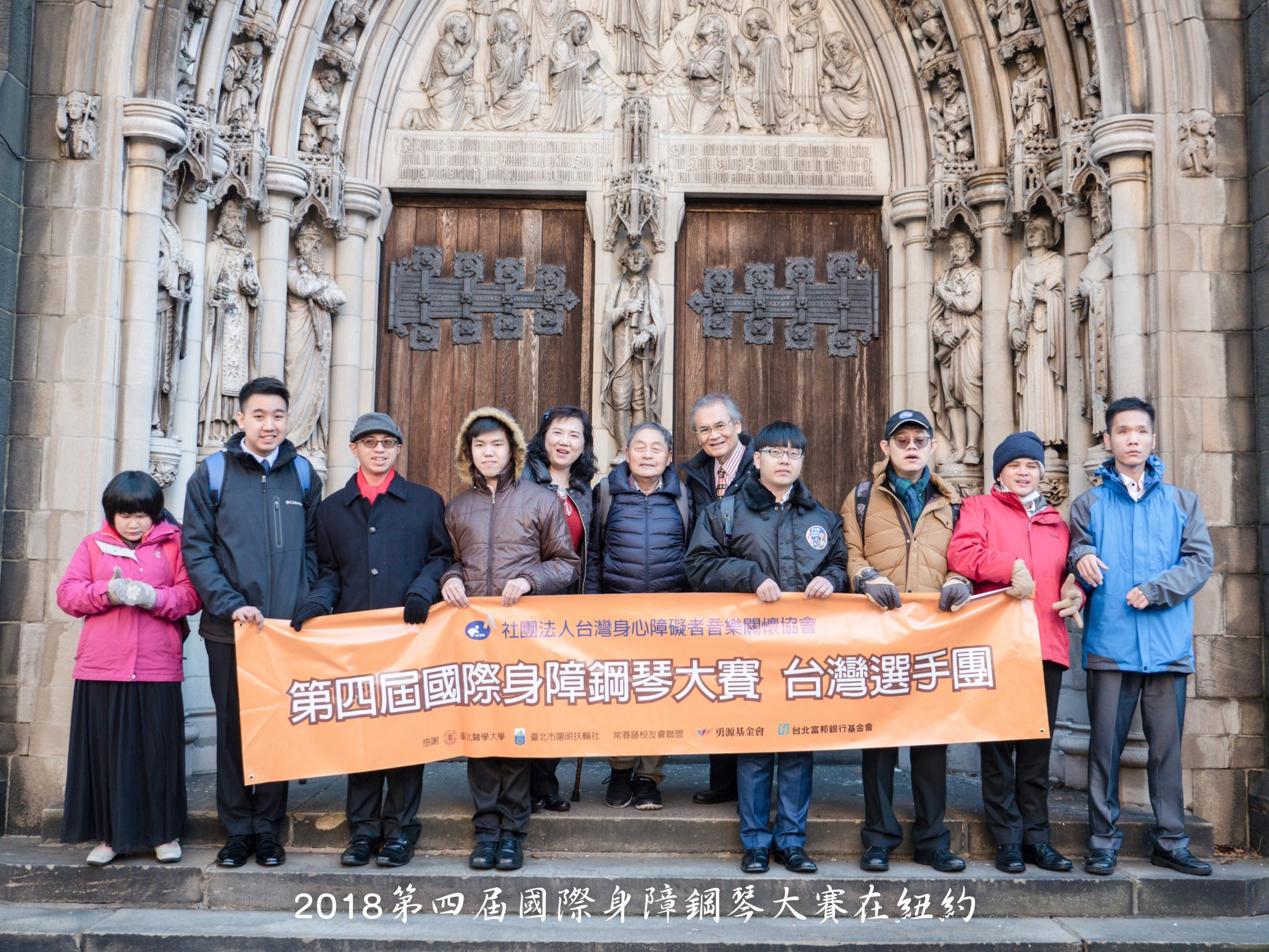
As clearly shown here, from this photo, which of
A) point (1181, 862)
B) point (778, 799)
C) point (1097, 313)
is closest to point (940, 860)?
point (778, 799)

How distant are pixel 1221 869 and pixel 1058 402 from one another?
290 centimetres

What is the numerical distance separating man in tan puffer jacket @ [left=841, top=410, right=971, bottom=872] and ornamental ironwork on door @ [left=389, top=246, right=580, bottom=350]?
11.9 ft

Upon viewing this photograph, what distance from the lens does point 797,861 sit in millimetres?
4668

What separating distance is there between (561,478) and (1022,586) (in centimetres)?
214

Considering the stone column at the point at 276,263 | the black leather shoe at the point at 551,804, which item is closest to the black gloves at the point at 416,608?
the black leather shoe at the point at 551,804

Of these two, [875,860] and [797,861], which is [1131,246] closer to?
[875,860]

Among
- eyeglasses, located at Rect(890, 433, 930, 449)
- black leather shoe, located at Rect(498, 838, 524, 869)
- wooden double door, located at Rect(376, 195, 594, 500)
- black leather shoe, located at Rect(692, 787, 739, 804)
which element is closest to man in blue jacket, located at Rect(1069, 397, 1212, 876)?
eyeglasses, located at Rect(890, 433, 930, 449)

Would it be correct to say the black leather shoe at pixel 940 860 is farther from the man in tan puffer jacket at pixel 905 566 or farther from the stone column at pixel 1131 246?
the stone column at pixel 1131 246

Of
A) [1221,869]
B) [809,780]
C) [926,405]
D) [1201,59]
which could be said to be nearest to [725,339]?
[926,405]

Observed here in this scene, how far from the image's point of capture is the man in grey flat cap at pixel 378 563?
482cm

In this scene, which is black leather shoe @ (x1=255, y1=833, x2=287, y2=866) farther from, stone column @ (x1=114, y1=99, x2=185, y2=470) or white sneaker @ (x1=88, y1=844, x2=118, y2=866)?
stone column @ (x1=114, y1=99, x2=185, y2=470)

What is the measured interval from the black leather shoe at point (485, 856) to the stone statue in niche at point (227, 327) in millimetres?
3213

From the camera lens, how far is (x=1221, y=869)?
16.4 feet

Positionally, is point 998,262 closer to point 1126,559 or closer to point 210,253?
point 1126,559
